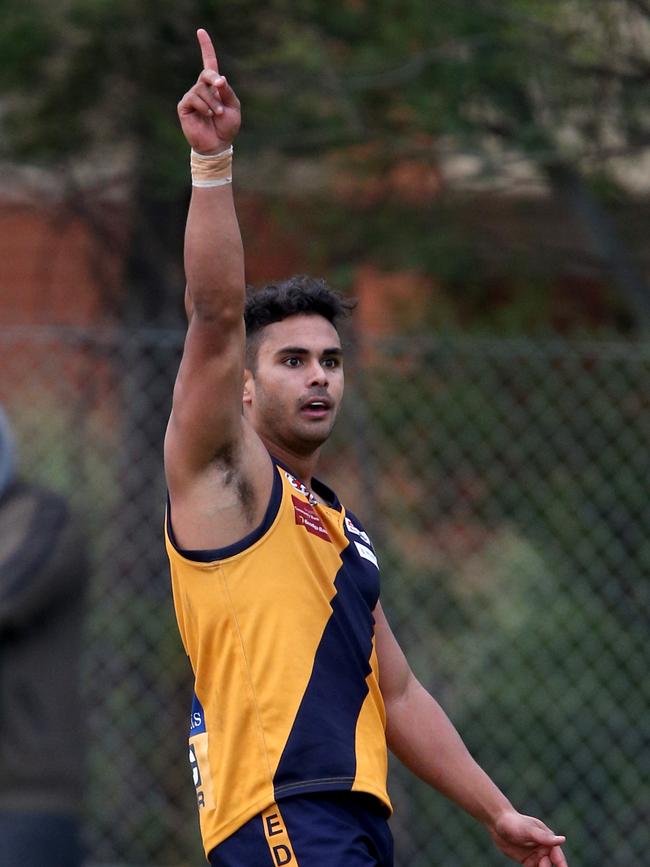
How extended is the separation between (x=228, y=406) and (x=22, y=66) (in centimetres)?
445

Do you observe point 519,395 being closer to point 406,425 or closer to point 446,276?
point 406,425

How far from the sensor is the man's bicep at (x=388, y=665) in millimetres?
3668

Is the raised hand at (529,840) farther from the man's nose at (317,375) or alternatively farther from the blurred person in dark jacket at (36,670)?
the blurred person in dark jacket at (36,670)

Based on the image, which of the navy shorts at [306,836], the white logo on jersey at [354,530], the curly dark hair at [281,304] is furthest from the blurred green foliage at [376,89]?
the navy shorts at [306,836]

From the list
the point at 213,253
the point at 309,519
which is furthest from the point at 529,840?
the point at 213,253

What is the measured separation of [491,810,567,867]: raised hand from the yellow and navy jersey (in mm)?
445

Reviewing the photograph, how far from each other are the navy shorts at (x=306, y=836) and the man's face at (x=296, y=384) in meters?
0.83

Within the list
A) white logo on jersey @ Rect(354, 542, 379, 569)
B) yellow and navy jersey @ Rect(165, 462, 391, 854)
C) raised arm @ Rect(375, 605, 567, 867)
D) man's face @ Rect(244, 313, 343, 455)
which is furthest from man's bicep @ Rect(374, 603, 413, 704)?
man's face @ Rect(244, 313, 343, 455)

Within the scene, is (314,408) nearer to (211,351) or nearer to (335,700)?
(211,351)

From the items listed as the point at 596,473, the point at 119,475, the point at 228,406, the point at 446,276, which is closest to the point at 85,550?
the point at 119,475

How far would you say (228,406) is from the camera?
3.00 m

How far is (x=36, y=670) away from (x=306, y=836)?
5.32ft

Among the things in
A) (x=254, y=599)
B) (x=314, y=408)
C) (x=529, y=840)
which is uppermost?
(x=314, y=408)

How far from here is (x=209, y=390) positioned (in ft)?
9.79
